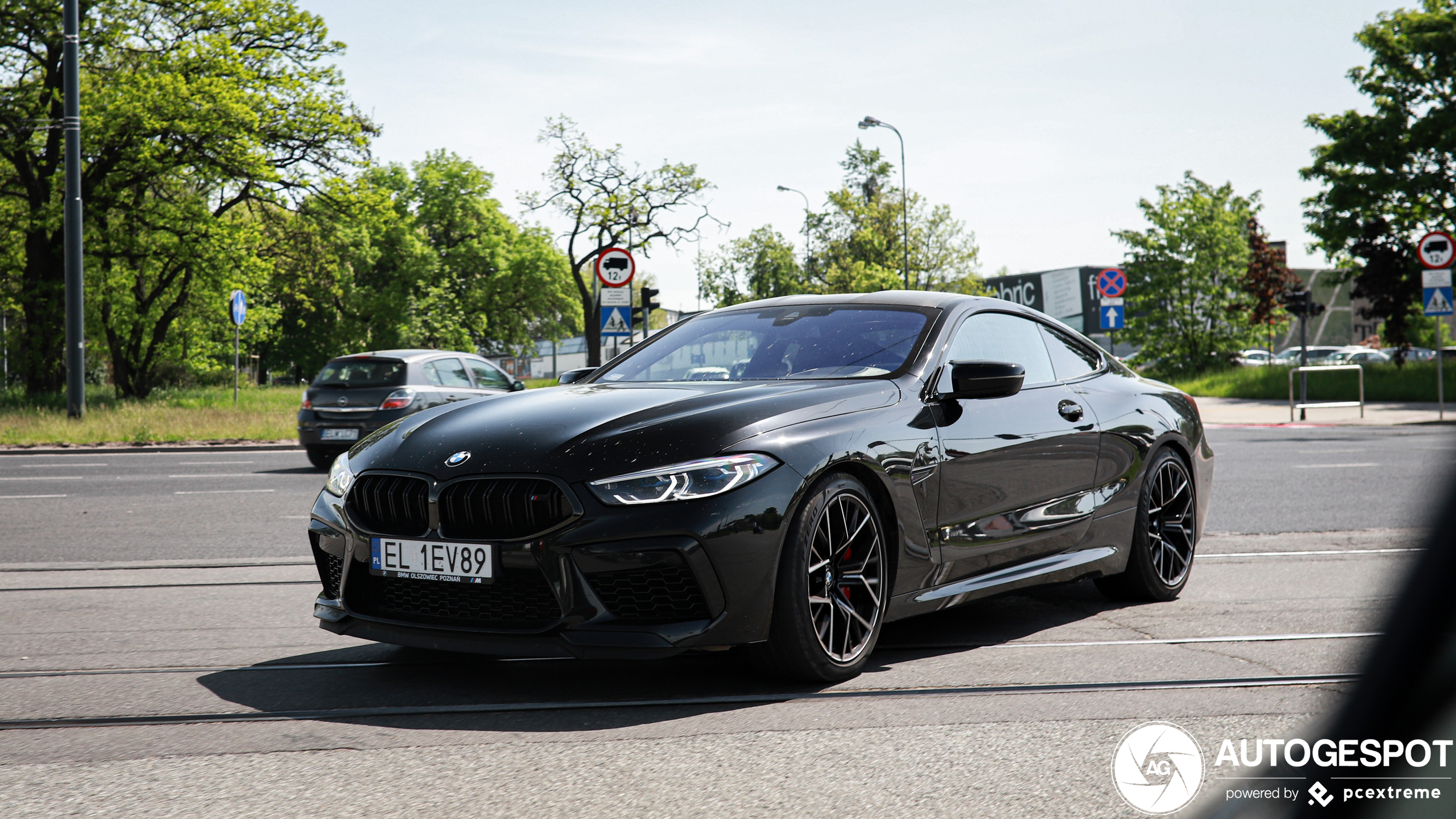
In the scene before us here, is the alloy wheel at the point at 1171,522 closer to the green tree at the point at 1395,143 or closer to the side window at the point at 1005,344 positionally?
the side window at the point at 1005,344

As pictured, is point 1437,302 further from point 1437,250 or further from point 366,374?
point 366,374

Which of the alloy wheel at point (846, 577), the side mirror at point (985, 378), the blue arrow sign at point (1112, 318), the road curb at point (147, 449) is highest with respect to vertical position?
the blue arrow sign at point (1112, 318)

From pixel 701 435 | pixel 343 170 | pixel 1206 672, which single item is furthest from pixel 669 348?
pixel 343 170

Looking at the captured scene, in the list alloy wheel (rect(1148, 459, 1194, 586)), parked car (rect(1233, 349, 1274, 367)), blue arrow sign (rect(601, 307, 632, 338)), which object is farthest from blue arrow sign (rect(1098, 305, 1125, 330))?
parked car (rect(1233, 349, 1274, 367))

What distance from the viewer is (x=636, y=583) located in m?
4.15

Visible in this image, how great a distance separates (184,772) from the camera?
11.6 feet

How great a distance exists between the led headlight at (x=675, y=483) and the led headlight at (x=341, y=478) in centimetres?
111

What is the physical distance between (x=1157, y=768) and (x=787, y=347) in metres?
2.49

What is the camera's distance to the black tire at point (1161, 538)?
6.19 meters

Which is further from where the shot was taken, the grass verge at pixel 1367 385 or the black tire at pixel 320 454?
the grass verge at pixel 1367 385

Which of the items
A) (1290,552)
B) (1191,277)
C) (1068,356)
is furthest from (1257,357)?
(1068,356)

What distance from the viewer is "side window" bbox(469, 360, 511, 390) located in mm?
17500

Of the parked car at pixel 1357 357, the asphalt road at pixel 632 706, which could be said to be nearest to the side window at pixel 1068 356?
the asphalt road at pixel 632 706

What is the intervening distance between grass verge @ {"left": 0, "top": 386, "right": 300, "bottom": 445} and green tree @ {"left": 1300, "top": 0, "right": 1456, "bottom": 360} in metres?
30.0
